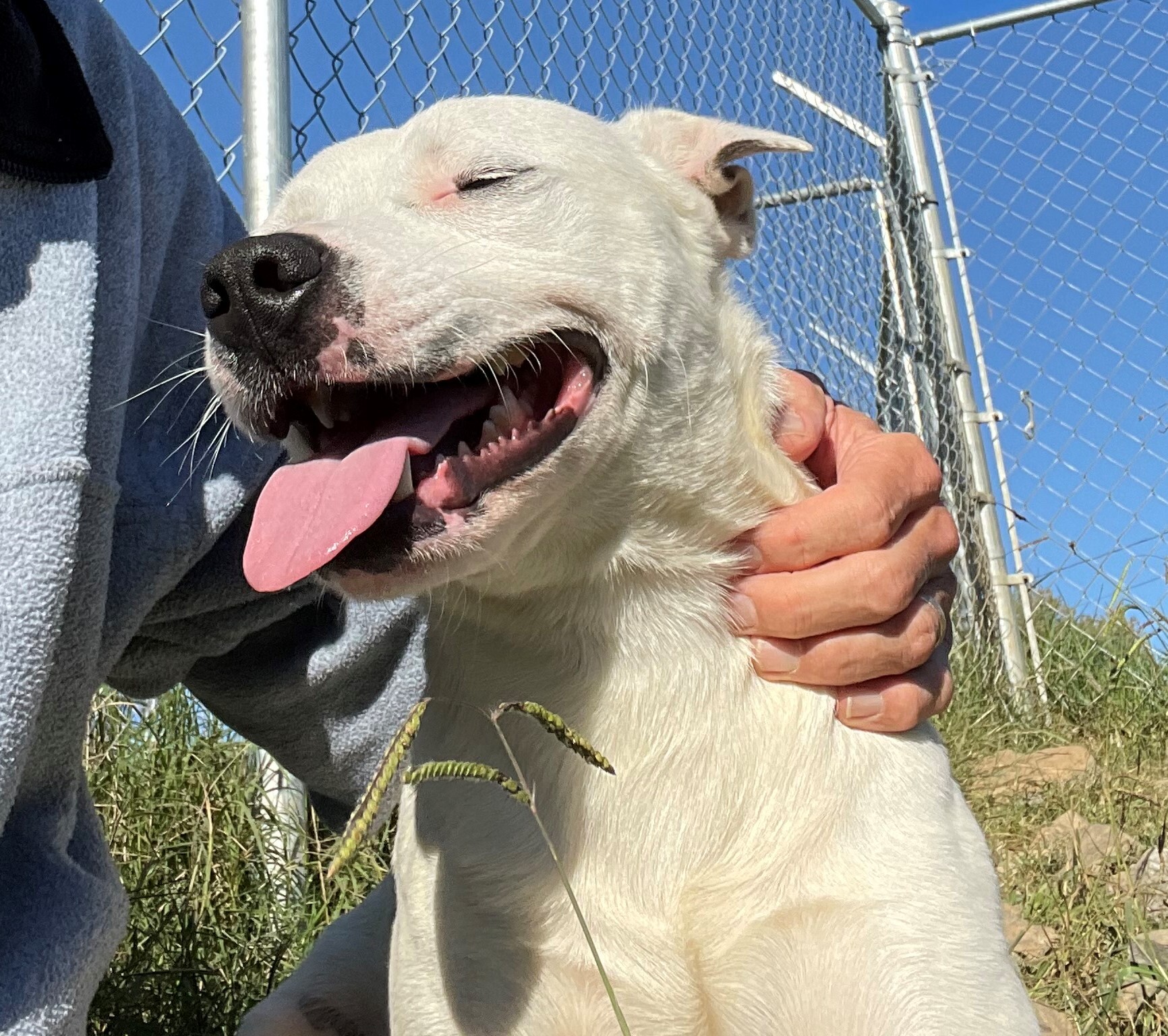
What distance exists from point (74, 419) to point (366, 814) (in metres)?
1.01

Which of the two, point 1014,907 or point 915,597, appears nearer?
point 915,597

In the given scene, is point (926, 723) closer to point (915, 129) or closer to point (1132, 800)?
point (1132, 800)

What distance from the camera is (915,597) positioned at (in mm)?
1913

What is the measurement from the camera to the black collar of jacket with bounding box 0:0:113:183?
5.36ft

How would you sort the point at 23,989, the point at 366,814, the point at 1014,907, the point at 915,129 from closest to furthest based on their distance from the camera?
the point at 366,814 → the point at 23,989 → the point at 1014,907 → the point at 915,129

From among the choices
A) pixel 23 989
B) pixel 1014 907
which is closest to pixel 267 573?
pixel 23 989

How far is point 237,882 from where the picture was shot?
2.80 meters

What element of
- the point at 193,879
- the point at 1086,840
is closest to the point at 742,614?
the point at 193,879

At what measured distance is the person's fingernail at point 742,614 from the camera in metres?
1.82

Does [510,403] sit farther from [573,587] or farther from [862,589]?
[862,589]

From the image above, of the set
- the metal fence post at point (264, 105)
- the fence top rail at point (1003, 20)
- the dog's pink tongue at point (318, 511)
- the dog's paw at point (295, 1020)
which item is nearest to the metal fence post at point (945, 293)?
the fence top rail at point (1003, 20)

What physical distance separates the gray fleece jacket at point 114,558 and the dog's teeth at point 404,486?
435 mm

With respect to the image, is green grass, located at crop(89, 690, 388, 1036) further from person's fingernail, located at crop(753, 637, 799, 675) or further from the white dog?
person's fingernail, located at crop(753, 637, 799, 675)

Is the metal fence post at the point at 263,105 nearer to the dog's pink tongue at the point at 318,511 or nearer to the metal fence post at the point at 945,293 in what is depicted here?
the dog's pink tongue at the point at 318,511
